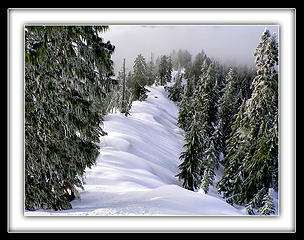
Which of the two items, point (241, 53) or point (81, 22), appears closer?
point (81, 22)

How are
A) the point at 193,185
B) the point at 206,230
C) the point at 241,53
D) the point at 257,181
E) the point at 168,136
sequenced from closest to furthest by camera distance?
the point at 206,230, the point at 241,53, the point at 257,181, the point at 193,185, the point at 168,136

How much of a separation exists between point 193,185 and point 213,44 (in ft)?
55.6

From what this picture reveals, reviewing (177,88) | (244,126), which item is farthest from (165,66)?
(177,88)

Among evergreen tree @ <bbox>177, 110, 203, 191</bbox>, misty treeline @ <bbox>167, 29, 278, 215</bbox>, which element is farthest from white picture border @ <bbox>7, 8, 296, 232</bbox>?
evergreen tree @ <bbox>177, 110, 203, 191</bbox>

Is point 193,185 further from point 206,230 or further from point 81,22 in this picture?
point 81,22

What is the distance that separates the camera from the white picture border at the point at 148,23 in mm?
4184

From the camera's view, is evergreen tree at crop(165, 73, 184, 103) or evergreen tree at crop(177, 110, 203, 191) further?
evergreen tree at crop(177, 110, 203, 191)

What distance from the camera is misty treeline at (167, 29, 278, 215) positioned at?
6.08 meters

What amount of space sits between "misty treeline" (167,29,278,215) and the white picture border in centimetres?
44

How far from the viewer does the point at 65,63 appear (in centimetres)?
465

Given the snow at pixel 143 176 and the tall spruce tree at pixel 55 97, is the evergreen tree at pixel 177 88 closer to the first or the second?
the snow at pixel 143 176

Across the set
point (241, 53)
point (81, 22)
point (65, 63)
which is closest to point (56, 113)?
point (65, 63)

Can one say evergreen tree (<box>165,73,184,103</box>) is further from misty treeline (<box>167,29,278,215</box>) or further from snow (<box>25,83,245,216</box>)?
snow (<box>25,83,245,216</box>)
